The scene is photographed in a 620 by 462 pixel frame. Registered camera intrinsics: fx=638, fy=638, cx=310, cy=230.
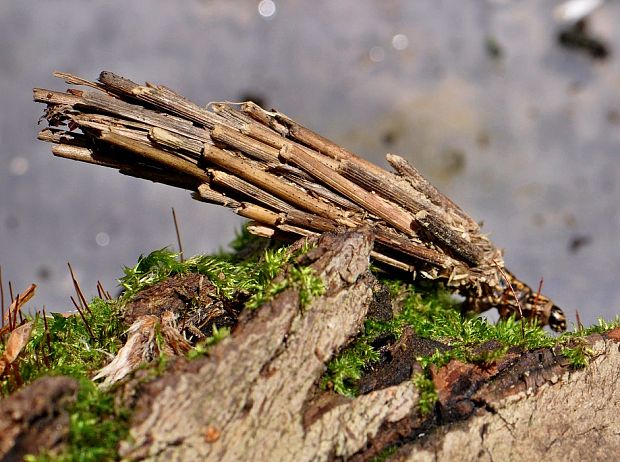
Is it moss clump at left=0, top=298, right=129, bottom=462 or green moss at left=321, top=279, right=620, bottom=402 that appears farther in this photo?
green moss at left=321, top=279, right=620, bottom=402

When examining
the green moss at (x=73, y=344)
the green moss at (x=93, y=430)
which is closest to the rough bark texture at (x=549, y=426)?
the green moss at (x=93, y=430)

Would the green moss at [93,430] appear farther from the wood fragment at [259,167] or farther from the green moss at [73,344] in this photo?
the wood fragment at [259,167]

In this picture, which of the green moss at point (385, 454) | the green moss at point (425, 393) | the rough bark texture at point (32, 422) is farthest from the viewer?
the green moss at point (425, 393)

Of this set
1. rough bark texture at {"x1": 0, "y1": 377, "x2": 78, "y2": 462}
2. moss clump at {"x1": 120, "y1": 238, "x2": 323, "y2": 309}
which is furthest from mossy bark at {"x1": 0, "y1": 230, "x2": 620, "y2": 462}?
moss clump at {"x1": 120, "y1": 238, "x2": 323, "y2": 309}

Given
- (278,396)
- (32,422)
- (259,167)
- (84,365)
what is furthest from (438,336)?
(32,422)

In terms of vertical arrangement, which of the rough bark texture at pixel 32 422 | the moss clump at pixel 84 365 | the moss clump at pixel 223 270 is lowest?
the rough bark texture at pixel 32 422

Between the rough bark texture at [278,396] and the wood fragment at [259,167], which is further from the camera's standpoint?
the wood fragment at [259,167]

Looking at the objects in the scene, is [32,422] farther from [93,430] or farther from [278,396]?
[278,396]

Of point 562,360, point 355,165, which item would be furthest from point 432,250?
point 562,360

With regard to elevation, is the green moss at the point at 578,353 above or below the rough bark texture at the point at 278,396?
above

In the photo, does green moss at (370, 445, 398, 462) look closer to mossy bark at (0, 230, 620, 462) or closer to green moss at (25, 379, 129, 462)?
mossy bark at (0, 230, 620, 462)
